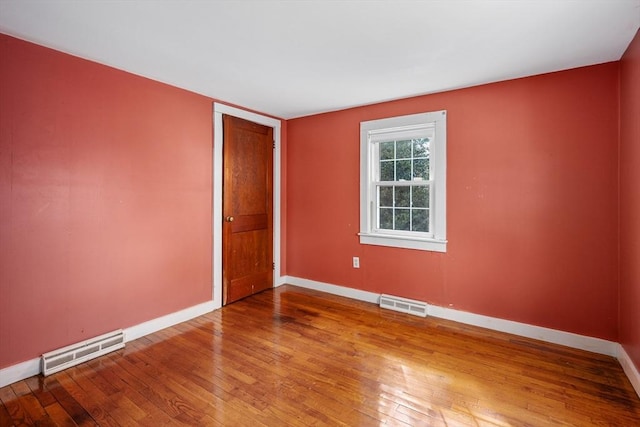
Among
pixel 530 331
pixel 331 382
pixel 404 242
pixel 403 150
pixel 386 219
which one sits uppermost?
pixel 403 150

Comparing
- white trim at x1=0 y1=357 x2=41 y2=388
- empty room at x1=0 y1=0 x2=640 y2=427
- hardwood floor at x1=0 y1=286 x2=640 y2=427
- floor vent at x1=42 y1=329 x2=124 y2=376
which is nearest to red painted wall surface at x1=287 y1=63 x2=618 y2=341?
empty room at x1=0 y1=0 x2=640 y2=427

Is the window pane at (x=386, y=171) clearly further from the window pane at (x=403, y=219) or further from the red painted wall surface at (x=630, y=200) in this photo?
the red painted wall surface at (x=630, y=200)

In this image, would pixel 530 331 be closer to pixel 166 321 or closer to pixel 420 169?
pixel 420 169

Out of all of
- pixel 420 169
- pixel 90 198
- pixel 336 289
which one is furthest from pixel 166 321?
pixel 420 169

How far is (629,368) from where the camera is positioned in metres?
2.19

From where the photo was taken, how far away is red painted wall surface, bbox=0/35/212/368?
217 cm

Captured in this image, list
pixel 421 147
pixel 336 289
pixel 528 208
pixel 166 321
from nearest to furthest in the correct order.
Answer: pixel 528 208
pixel 166 321
pixel 421 147
pixel 336 289

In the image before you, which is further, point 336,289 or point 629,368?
point 336,289

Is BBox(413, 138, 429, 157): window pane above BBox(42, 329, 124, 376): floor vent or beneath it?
above

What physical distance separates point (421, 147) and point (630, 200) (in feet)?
5.81

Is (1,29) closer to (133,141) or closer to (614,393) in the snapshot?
(133,141)

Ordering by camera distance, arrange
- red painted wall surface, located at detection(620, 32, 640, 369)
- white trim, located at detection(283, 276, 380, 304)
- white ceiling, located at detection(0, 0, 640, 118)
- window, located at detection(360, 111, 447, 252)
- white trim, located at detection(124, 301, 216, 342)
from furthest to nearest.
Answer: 1. white trim, located at detection(283, 276, 380, 304)
2. window, located at detection(360, 111, 447, 252)
3. white trim, located at detection(124, 301, 216, 342)
4. red painted wall surface, located at detection(620, 32, 640, 369)
5. white ceiling, located at detection(0, 0, 640, 118)

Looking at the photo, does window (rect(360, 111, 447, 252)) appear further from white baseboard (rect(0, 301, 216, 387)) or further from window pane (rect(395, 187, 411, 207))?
white baseboard (rect(0, 301, 216, 387))

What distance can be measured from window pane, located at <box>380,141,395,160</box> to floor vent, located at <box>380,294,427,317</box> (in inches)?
64.6
